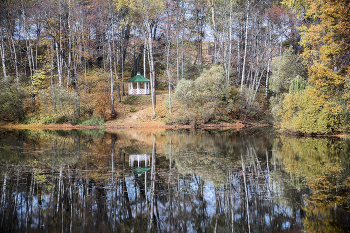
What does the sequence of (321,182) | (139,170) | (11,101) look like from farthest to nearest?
(11,101) < (139,170) < (321,182)

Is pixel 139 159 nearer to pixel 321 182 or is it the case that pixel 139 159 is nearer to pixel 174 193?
pixel 174 193

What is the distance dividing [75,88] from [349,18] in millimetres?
23788

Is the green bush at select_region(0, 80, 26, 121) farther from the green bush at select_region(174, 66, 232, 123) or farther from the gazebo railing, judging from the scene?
the green bush at select_region(174, 66, 232, 123)

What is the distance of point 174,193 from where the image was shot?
21.2ft

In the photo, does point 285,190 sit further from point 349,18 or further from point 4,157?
point 4,157

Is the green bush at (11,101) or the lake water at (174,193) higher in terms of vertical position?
the green bush at (11,101)

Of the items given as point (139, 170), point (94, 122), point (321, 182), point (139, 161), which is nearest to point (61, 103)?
point (94, 122)

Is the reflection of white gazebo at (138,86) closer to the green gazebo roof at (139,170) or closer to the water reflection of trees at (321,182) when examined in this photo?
the water reflection of trees at (321,182)

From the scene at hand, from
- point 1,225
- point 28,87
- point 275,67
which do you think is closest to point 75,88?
point 28,87

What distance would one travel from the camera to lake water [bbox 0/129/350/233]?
496cm

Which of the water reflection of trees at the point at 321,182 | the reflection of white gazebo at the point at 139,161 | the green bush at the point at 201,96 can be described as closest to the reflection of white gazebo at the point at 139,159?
the reflection of white gazebo at the point at 139,161

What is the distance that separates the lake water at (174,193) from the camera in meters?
4.96

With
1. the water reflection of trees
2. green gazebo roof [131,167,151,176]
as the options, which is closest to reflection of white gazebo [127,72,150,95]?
the water reflection of trees

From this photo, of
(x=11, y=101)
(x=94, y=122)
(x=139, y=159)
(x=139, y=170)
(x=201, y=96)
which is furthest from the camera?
(x=11, y=101)
